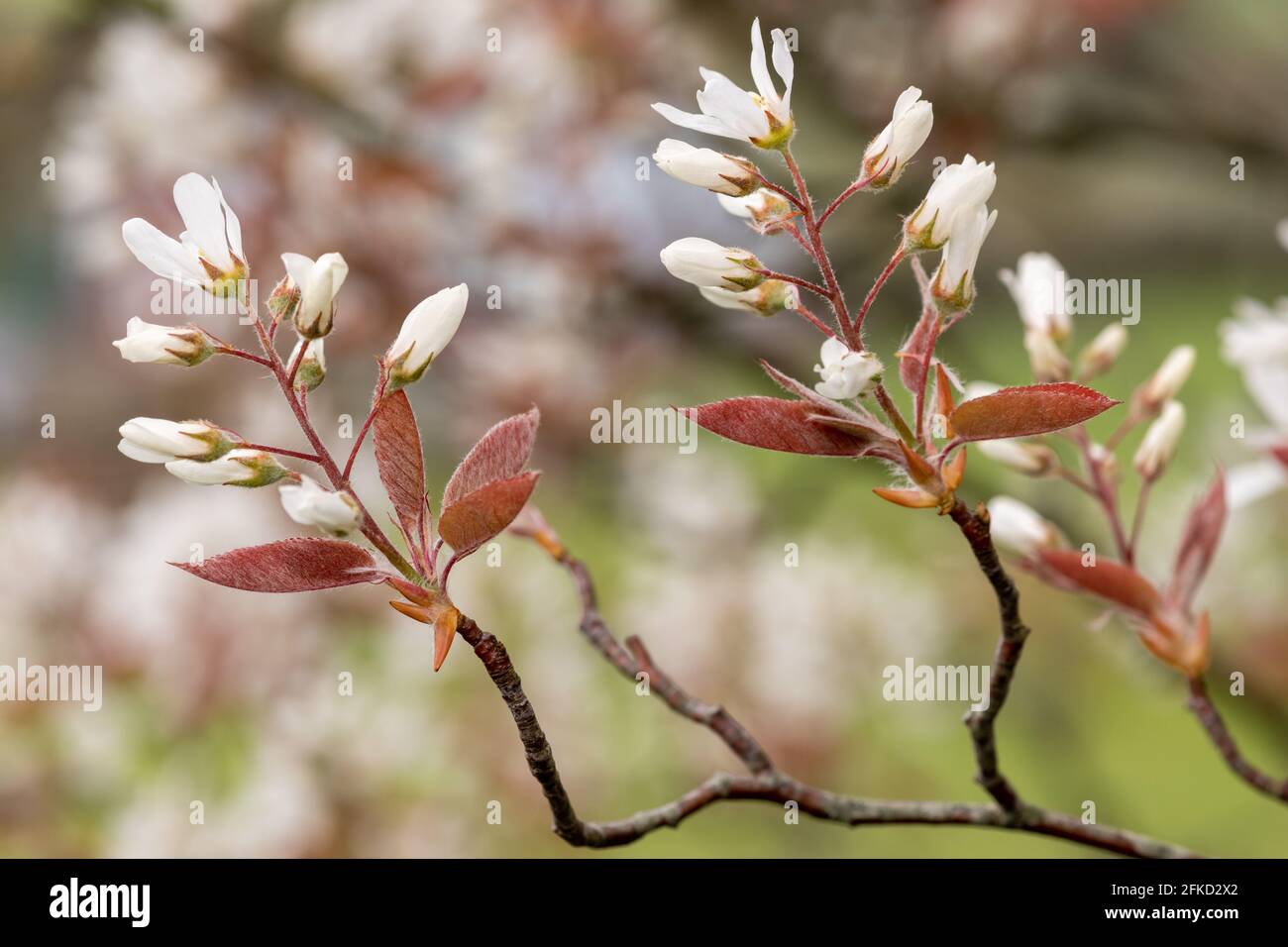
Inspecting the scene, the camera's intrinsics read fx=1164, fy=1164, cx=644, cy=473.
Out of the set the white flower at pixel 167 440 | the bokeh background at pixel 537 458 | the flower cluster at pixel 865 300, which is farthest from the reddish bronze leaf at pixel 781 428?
the bokeh background at pixel 537 458

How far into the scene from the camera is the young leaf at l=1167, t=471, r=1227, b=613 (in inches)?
14.2

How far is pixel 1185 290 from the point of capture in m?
2.93

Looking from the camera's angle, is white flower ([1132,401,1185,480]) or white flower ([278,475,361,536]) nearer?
white flower ([278,475,361,536])

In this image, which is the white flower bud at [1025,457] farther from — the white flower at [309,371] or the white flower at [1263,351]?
the white flower at [309,371]

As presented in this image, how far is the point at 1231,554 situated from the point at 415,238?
0.91 metres

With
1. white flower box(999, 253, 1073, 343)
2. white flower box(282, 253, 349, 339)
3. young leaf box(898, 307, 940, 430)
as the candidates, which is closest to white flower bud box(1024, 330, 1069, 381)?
white flower box(999, 253, 1073, 343)

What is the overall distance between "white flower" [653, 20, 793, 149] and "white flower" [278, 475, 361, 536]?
0.11 m

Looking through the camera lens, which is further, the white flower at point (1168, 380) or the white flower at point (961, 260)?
the white flower at point (1168, 380)

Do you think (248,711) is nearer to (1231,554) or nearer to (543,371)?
(543,371)

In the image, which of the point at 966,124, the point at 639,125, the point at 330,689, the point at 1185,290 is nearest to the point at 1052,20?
the point at 966,124

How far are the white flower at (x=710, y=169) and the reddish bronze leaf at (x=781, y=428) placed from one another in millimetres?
46

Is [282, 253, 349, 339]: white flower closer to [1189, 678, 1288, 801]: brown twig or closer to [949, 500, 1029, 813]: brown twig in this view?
[949, 500, 1029, 813]: brown twig

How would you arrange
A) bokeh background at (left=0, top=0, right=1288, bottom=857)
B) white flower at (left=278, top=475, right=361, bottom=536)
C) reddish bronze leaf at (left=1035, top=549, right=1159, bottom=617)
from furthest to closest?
1. bokeh background at (left=0, top=0, right=1288, bottom=857)
2. reddish bronze leaf at (left=1035, top=549, right=1159, bottom=617)
3. white flower at (left=278, top=475, right=361, bottom=536)

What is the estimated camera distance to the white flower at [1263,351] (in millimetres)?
389
